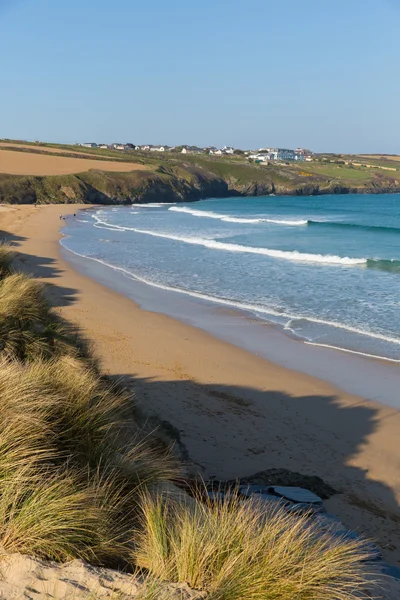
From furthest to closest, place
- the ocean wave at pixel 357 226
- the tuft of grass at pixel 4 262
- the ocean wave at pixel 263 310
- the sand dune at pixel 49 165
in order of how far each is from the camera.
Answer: the sand dune at pixel 49 165 → the ocean wave at pixel 357 226 → the ocean wave at pixel 263 310 → the tuft of grass at pixel 4 262

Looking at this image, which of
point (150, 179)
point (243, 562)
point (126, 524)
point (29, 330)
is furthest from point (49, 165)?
point (243, 562)

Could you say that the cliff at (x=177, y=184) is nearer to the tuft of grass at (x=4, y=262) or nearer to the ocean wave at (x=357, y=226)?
the ocean wave at (x=357, y=226)

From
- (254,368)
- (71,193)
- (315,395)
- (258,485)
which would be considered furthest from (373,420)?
(71,193)

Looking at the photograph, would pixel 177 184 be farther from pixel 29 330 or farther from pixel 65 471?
pixel 65 471

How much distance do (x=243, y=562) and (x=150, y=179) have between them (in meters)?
80.3

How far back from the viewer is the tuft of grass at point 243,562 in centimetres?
307

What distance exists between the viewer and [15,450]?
12.5 ft

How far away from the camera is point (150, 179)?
81.2 meters

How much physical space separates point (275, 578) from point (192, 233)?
37004 millimetres

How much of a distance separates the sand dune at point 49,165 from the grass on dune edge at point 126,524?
70.5 m

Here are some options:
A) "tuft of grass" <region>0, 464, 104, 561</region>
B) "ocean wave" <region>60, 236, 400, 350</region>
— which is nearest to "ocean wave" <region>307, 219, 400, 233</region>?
"ocean wave" <region>60, 236, 400, 350</region>

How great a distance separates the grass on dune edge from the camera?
10.3 ft

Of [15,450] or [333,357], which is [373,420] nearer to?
[333,357]

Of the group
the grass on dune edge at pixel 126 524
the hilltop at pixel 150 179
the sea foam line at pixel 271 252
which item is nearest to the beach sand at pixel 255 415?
the grass on dune edge at pixel 126 524
